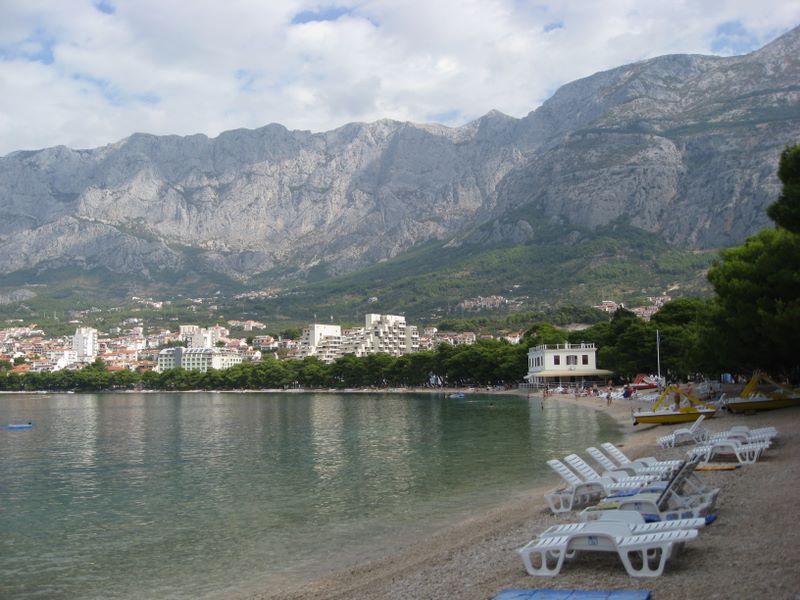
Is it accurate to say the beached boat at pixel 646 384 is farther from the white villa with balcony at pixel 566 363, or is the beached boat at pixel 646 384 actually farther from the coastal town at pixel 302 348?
the coastal town at pixel 302 348

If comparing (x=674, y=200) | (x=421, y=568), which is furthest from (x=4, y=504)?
(x=674, y=200)

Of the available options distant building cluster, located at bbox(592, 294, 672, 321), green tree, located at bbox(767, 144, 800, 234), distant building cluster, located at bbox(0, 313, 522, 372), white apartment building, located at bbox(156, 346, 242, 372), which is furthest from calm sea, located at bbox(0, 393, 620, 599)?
white apartment building, located at bbox(156, 346, 242, 372)

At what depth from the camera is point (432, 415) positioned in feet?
189

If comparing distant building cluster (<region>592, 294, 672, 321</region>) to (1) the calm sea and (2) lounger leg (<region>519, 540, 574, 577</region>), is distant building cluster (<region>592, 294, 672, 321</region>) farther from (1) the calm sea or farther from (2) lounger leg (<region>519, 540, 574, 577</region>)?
(2) lounger leg (<region>519, 540, 574, 577</region>)

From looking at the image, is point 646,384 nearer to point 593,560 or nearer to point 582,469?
point 582,469

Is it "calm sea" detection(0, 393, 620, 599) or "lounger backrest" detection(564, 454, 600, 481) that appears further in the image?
"lounger backrest" detection(564, 454, 600, 481)

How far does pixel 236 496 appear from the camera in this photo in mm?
23453

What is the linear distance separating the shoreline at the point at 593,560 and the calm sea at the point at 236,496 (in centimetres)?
130

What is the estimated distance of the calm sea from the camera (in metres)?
15.0

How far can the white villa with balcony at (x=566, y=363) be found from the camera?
9344 centimetres

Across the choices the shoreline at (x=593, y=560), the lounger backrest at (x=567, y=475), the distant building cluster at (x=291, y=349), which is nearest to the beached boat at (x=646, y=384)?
the shoreline at (x=593, y=560)

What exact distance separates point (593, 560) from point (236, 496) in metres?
15.6

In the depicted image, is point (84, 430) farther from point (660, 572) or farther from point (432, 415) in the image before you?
point (660, 572)

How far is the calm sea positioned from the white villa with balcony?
44483mm
